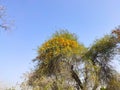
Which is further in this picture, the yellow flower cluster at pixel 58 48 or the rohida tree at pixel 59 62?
the yellow flower cluster at pixel 58 48

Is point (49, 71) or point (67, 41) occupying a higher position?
point (67, 41)

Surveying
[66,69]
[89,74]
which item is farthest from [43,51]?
[89,74]

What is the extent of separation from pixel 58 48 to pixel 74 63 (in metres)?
1.70

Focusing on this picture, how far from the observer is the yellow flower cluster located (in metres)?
23.6

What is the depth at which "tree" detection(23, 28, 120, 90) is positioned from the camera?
23.1 meters

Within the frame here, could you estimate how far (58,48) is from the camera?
23969 mm

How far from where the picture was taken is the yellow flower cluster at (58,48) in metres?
23.6

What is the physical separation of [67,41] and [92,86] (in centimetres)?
405

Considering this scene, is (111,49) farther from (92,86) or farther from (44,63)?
(44,63)

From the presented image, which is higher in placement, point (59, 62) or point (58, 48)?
point (58, 48)

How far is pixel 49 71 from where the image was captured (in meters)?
23.9

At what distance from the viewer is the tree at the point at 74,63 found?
2312cm

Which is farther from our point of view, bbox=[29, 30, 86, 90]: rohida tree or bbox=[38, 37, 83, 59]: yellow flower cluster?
bbox=[38, 37, 83, 59]: yellow flower cluster

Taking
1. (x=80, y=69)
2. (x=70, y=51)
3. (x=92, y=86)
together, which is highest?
(x=70, y=51)
